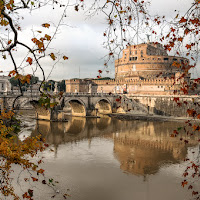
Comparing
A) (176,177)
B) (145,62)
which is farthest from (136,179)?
(145,62)

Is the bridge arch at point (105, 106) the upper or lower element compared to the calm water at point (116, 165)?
upper

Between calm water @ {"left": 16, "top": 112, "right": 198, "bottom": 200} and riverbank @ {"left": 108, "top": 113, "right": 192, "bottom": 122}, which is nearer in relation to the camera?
calm water @ {"left": 16, "top": 112, "right": 198, "bottom": 200}

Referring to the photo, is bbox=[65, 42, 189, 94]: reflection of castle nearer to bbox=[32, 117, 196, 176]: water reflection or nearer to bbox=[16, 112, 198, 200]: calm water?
bbox=[32, 117, 196, 176]: water reflection

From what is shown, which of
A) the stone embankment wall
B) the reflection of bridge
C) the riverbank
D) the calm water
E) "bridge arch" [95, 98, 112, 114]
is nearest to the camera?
the calm water

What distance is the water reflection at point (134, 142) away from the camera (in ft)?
61.0

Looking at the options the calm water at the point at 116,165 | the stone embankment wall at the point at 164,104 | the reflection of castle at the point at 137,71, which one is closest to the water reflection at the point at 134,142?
the calm water at the point at 116,165

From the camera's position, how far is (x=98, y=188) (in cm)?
1407

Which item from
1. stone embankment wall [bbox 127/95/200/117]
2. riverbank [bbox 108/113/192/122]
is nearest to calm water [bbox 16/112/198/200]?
riverbank [bbox 108/113/192/122]

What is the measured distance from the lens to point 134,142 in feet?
85.9

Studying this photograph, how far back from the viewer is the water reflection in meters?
18.6

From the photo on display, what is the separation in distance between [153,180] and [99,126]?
71.4ft

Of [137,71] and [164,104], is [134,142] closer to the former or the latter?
[164,104]

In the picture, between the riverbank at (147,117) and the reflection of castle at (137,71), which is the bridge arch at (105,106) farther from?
the reflection of castle at (137,71)

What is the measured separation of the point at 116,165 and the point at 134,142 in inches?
335
